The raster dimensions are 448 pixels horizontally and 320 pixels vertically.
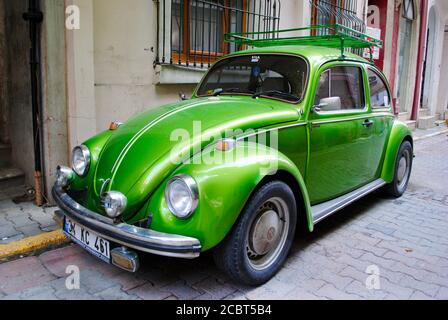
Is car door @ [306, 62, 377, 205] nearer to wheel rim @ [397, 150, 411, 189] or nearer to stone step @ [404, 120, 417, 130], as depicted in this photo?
wheel rim @ [397, 150, 411, 189]

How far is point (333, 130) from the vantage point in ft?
12.3

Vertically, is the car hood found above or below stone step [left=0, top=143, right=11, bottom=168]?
above

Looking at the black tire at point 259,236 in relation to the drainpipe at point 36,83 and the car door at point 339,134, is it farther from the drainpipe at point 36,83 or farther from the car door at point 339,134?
the drainpipe at point 36,83

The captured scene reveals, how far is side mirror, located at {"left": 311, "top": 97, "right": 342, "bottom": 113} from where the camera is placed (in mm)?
3566

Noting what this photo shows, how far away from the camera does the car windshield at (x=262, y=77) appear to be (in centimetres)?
→ 364

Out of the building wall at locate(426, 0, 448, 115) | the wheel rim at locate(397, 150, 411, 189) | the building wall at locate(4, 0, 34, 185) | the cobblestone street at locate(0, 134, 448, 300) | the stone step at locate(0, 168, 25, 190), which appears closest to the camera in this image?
the cobblestone street at locate(0, 134, 448, 300)

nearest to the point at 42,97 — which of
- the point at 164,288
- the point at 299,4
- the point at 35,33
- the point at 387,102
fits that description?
the point at 35,33

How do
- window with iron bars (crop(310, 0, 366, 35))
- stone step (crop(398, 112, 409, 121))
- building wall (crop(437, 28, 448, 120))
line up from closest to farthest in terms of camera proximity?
window with iron bars (crop(310, 0, 366, 35)), stone step (crop(398, 112, 409, 121)), building wall (crop(437, 28, 448, 120))

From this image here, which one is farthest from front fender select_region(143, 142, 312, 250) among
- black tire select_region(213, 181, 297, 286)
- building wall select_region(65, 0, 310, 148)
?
building wall select_region(65, 0, 310, 148)

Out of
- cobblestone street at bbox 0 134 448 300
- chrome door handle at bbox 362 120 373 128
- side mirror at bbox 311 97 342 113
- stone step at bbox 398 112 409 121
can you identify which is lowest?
cobblestone street at bbox 0 134 448 300

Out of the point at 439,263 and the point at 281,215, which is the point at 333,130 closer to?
the point at 281,215

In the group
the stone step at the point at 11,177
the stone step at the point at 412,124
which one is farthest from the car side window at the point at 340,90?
the stone step at the point at 412,124

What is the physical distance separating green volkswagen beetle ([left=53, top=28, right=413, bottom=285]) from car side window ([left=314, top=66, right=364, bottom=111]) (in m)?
0.01

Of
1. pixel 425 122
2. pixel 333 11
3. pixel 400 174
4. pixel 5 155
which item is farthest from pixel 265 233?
pixel 425 122
